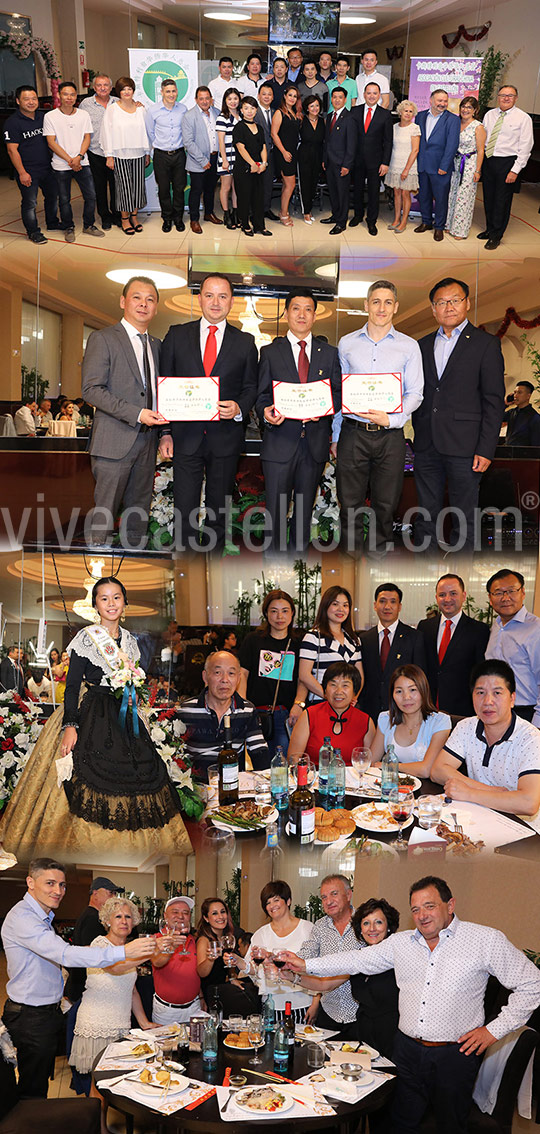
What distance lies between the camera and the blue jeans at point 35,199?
8906mm

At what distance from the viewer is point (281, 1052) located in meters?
4.31

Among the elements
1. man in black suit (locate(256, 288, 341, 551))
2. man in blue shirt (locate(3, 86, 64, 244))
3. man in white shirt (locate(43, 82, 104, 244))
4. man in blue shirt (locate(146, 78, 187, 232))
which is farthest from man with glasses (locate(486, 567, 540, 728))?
man in blue shirt (locate(3, 86, 64, 244))

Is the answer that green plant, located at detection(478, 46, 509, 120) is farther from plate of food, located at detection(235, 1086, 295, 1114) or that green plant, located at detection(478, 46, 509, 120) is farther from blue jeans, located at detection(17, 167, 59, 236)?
plate of food, located at detection(235, 1086, 295, 1114)

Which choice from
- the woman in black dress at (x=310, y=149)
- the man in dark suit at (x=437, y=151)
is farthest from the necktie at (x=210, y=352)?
the man in dark suit at (x=437, y=151)

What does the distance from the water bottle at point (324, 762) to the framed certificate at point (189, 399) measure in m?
2.00

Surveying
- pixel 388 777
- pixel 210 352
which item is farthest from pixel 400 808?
pixel 210 352

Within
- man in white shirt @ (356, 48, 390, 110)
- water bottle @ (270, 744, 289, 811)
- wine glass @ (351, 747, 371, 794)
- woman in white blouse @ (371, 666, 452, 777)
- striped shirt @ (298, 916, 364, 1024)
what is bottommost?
striped shirt @ (298, 916, 364, 1024)

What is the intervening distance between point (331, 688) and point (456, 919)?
4.37ft

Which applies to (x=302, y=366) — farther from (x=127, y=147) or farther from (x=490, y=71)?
(x=490, y=71)

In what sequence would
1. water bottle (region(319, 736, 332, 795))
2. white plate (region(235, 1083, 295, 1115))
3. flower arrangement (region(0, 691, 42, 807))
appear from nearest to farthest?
1. white plate (region(235, 1083, 295, 1115))
2. water bottle (region(319, 736, 332, 795))
3. flower arrangement (region(0, 691, 42, 807))

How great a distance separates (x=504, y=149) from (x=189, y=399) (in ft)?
14.4

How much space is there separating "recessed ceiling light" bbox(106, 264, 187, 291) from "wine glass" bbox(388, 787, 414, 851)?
18.2 ft

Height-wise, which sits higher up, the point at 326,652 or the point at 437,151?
the point at 437,151

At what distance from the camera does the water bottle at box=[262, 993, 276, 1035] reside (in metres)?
4.49
